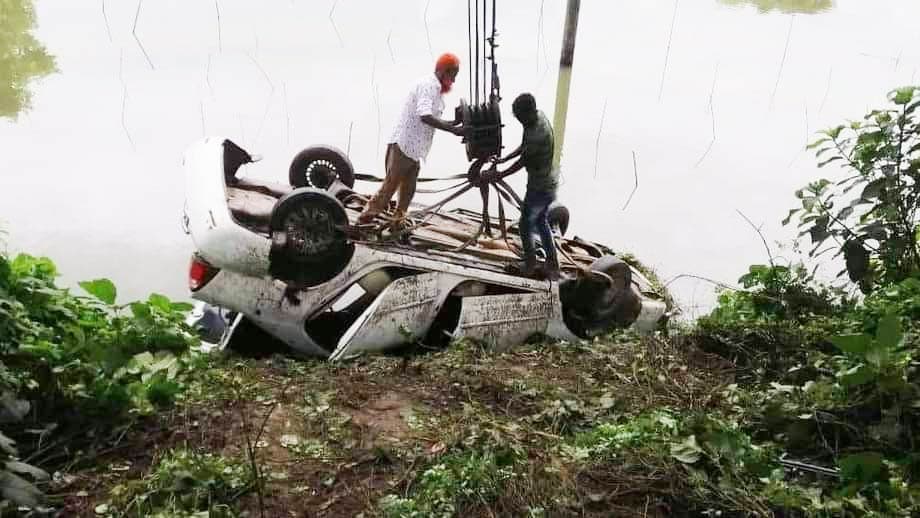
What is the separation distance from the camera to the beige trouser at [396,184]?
6.38 meters

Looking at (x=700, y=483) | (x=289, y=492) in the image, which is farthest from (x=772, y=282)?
(x=289, y=492)

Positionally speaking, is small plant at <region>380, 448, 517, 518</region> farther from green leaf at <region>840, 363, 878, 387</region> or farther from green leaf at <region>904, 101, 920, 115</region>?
green leaf at <region>904, 101, 920, 115</region>

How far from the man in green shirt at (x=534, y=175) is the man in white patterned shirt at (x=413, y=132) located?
1.58 feet

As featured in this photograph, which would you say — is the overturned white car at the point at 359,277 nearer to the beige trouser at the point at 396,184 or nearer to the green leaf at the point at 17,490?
the beige trouser at the point at 396,184

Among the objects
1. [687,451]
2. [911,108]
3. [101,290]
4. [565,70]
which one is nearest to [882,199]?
[911,108]

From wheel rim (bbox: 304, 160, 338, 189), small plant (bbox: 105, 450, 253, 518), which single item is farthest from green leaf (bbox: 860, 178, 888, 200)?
wheel rim (bbox: 304, 160, 338, 189)

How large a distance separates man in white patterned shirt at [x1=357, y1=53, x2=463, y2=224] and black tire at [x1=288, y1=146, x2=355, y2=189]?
34.9 inches

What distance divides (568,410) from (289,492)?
1544 mm

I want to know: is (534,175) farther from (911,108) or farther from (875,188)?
(911,108)

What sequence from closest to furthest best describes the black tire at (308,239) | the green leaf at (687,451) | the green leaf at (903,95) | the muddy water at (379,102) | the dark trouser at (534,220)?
the green leaf at (687,451), the green leaf at (903,95), the black tire at (308,239), the dark trouser at (534,220), the muddy water at (379,102)

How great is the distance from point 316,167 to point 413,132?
122 cm

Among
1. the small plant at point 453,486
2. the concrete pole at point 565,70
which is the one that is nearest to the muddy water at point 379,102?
the concrete pole at point 565,70

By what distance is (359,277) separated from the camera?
577 centimetres

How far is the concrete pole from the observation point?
11.9 meters
